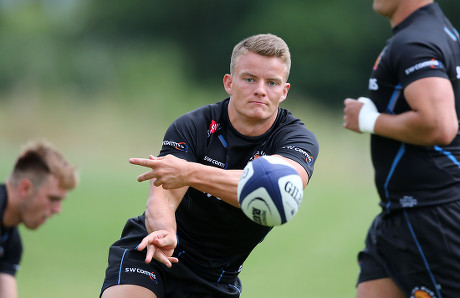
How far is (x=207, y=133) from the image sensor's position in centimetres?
538

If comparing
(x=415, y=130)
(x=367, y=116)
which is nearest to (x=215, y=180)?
(x=367, y=116)

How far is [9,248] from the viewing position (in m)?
6.38

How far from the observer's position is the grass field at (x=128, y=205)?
40.6 ft

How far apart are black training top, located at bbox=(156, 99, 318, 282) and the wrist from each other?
426 millimetres

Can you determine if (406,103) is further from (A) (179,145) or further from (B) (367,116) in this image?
(A) (179,145)

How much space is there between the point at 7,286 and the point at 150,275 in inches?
70.9

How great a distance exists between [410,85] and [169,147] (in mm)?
1653

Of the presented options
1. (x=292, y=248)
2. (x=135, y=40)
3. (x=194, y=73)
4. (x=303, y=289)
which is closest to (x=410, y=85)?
(x=303, y=289)

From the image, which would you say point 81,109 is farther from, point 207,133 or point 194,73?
point 207,133

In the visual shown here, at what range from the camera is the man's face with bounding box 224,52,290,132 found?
5.25 m

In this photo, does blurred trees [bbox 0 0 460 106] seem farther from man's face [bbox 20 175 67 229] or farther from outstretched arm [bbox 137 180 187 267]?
outstretched arm [bbox 137 180 187 267]

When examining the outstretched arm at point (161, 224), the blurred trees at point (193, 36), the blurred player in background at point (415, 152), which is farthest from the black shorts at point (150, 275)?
the blurred trees at point (193, 36)

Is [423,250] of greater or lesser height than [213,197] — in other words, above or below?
below

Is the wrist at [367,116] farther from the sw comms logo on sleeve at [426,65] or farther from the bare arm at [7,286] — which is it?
the bare arm at [7,286]
